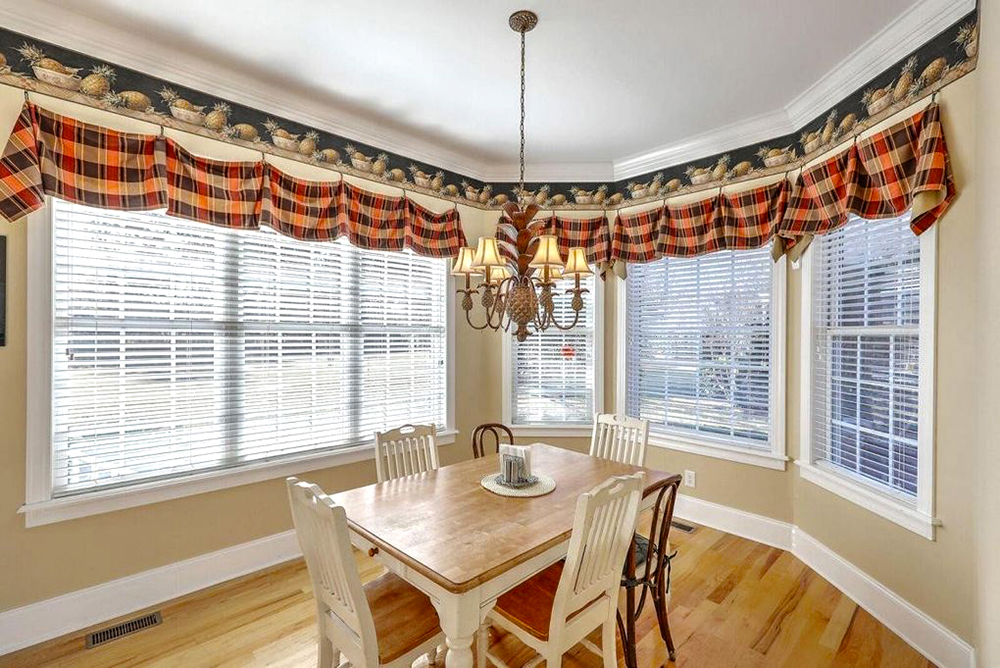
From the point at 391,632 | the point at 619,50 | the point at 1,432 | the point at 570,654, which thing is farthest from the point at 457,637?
the point at 619,50

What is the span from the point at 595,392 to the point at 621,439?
110cm

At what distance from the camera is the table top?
57.2 inches

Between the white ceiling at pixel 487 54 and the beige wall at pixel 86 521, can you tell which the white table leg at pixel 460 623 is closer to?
the beige wall at pixel 86 521

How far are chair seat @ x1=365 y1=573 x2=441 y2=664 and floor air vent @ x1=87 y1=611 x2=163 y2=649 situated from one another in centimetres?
139

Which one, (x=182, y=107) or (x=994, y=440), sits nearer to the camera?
(x=994, y=440)

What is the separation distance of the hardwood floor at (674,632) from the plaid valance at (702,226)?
2.17 m

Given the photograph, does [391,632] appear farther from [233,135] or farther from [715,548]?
[233,135]

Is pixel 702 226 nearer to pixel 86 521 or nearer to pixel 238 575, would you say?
pixel 238 575

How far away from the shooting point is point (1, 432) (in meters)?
2.04

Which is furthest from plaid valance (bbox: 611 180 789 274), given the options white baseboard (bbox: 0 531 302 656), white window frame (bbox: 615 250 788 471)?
white baseboard (bbox: 0 531 302 656)

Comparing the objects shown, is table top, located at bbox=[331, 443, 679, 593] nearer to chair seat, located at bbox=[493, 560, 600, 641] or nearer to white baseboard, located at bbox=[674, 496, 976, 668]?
chair seat, located at bbox=[493, 560, 600, 641]

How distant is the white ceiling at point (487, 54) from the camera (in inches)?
81.7

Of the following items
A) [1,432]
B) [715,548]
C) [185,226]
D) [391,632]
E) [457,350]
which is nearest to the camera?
[391,632]

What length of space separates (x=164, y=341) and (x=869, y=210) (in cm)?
379
